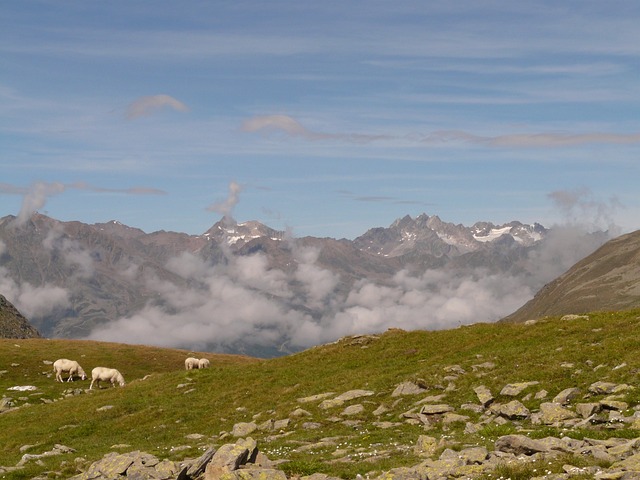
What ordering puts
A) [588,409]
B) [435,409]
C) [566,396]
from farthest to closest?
[435,409] → [566,396] → [588,409]

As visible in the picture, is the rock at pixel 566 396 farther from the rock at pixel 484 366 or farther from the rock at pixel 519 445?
the rock at pixel 519 445

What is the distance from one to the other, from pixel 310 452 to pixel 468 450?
29.5ft

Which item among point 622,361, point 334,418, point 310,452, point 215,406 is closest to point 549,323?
point 622,361

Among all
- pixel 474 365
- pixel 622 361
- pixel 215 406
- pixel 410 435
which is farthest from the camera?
pixel 215 406

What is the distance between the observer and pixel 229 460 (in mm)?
22422

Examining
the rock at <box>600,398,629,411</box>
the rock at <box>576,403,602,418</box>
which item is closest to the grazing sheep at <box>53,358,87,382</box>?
the rock at <box>576,403,602,418</box>

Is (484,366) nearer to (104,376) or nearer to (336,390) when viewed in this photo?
(336,390)

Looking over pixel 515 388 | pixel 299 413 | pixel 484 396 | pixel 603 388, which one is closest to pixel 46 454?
pixel 299 413

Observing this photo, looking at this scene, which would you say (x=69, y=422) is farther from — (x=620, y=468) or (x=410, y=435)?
(x=620, y=468)

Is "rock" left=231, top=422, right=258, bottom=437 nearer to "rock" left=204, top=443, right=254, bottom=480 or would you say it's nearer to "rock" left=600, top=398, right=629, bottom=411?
"rock" left=204, top=443, right=254, bottom=480

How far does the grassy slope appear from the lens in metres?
31.2

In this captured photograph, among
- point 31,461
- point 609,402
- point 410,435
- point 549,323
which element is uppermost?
point 549,323

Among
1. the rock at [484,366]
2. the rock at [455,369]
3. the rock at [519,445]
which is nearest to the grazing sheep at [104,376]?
the rock at [455,369]

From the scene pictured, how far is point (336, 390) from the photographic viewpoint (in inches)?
1721
